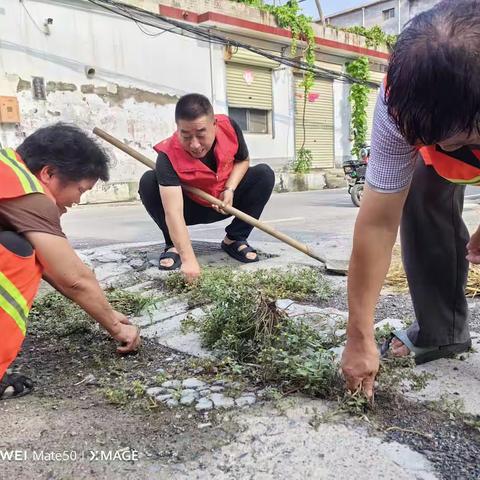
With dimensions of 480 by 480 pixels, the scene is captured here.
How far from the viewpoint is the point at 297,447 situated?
1.21 m

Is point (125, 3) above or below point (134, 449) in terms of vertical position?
above

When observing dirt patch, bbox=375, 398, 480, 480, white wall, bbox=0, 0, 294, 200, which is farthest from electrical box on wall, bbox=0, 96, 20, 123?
dirt patch, bbox=375, 398, 480, 480

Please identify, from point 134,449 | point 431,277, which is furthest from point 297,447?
point 431,277

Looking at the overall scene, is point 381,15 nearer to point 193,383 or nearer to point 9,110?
point 9,110

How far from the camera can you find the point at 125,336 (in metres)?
1.84

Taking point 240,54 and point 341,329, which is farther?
point 240,54

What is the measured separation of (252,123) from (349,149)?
3783mm

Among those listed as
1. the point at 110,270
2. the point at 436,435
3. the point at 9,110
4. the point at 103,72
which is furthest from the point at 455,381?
the point at 103,72

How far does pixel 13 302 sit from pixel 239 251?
1976 mm

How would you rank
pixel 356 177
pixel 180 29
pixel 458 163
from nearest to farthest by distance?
pixel 458 163 → pixel 356 177 → pixel 180 29

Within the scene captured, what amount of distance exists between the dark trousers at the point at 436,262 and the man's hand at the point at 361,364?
0.40 meters

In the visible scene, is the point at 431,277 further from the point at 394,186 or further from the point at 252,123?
the point at 252,123

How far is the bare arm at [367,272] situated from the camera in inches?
48.9

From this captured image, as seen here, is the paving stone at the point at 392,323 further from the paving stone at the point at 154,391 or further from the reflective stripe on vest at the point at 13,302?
the reflective stripe on vest at the point at 13,302
